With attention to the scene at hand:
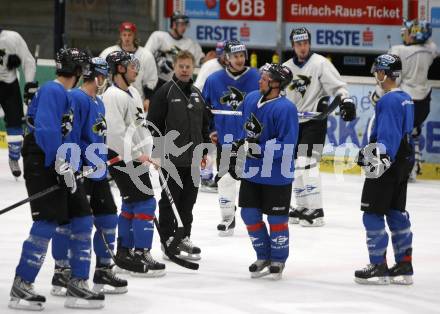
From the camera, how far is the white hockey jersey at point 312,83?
10.2 m

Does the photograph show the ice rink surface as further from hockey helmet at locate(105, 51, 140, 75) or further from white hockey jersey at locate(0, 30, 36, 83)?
white hockey jersey at locate(0, 30, 36, 83)

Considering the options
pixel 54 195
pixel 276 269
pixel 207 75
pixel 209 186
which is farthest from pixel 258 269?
pixel 209 186

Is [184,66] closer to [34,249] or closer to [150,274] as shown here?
[150,274]

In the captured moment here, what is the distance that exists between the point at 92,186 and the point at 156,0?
772cm

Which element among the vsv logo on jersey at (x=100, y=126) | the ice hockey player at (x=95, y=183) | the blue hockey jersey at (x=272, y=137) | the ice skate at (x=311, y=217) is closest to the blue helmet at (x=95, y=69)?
the ice hockey player at (x=95, y=183)

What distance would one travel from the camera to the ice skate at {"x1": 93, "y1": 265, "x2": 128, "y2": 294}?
7535mm

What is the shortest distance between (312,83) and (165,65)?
338 cm

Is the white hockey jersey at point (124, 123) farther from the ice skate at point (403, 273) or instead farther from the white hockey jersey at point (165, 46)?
the white hockey jersey at point (165, 46)

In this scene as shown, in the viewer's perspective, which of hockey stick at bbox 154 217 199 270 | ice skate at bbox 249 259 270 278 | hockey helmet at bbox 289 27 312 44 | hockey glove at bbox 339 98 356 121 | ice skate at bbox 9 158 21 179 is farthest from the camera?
ice skate at bbox 9 158 21 179

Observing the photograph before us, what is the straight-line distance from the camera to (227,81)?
9727 mm

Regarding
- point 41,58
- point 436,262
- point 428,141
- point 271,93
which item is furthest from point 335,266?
point 41,58

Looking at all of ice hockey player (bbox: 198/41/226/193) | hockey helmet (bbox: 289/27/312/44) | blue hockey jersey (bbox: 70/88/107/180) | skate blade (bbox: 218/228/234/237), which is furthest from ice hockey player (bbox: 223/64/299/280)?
ice hockey player (bbox: 198/41/226/193)

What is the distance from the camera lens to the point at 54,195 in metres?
7.04

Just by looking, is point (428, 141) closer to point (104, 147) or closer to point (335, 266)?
point (335, 266)
